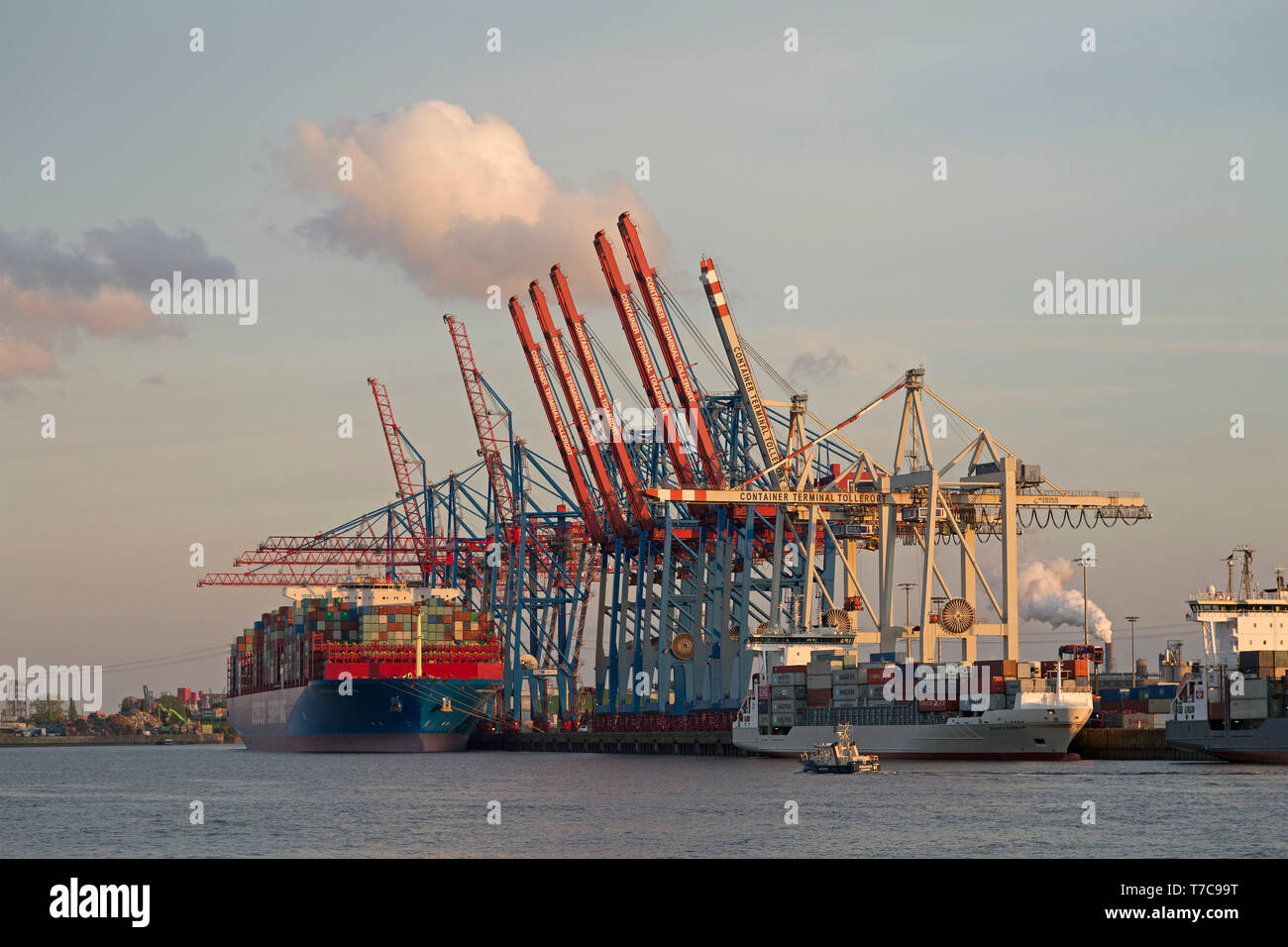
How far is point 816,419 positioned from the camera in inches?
4050

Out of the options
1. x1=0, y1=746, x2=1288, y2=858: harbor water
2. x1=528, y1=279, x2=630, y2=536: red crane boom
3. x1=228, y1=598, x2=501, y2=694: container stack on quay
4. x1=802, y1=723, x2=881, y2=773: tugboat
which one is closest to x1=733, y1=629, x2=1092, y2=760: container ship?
x1=0, y1=746, x2=1288, y2=858: harbor water

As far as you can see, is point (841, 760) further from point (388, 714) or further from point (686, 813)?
point (388, 714)

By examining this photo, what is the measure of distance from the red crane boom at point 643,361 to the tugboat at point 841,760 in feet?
110

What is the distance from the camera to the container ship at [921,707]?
271 ft

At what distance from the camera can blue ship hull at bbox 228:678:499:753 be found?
385 feet

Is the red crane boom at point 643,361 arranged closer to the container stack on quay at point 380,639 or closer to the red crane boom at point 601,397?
the red crane boom at point 601,397

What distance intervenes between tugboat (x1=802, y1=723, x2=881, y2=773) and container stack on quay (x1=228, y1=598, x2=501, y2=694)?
51.8 m

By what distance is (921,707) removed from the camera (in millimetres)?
85375

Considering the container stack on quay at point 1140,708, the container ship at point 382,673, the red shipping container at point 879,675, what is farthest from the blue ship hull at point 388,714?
the container stack on quay at point 1140,708

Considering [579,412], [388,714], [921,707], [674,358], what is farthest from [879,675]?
[388,714]
